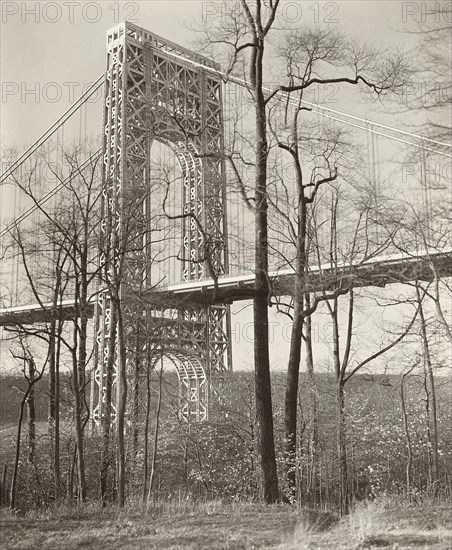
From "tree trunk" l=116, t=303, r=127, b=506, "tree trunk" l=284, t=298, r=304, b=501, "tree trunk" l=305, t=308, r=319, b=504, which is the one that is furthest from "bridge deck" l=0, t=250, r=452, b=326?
"tree trunk" l=116, t=303, r=127, b=506

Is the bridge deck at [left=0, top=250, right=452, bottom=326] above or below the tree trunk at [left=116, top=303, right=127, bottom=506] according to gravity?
above

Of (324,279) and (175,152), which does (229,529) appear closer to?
(324,279)

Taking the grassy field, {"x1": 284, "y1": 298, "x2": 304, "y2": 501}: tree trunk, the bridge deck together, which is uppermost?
the bridge deck

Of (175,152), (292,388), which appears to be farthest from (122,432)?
(175,152)

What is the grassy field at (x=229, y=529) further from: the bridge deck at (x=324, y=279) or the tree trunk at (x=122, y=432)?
the tree trunk at (x=122, y=432)

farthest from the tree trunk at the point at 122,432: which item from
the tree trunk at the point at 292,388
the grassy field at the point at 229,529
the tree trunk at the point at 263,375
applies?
the grassy field at the point at 229,529

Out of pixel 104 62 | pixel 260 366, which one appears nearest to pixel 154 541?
pixel 260 366

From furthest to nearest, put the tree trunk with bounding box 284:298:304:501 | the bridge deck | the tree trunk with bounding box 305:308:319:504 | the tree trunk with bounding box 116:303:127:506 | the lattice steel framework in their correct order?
the lattice steel framework < the tree trunk with bounding box 305:308:319:504 < the tree trunk with bounding box 116:303:127:506 < the bridge deck < the tree trunk with bounding box 284:298:304:501

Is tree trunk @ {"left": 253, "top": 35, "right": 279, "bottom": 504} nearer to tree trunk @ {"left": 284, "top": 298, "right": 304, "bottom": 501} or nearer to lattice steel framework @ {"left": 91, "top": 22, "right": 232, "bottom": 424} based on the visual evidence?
tree trunk @ {"left": 284, "top": 298, "right": 304, "bottom": 501}
